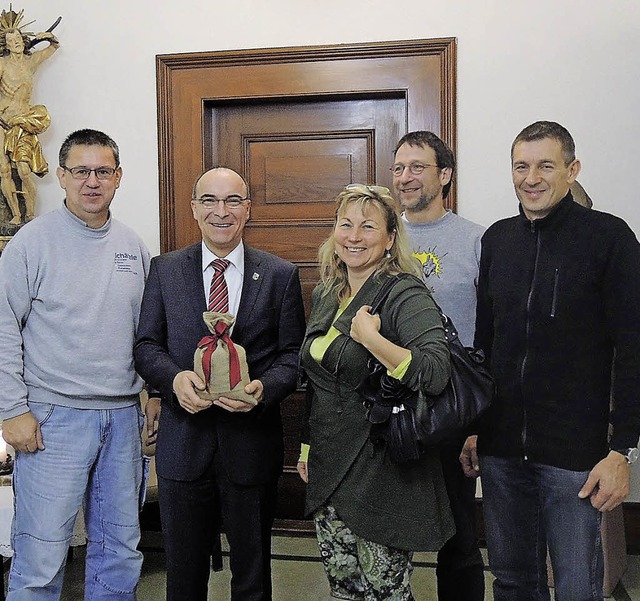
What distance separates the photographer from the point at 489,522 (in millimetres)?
1947

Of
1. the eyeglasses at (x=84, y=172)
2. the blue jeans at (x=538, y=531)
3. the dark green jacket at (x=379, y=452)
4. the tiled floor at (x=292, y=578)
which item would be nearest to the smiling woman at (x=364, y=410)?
the dark green jacket at (x=379, y=452)

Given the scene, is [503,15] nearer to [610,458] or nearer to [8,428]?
[610,458]

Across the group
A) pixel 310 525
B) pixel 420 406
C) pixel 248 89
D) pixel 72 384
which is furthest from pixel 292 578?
pixel 248 89

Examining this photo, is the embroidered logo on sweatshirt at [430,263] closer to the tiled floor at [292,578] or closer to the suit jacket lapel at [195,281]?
the suit jacket lapel at [195,281]

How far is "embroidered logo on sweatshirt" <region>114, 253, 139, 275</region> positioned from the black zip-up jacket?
3.64ft

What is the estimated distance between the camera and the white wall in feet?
10.6

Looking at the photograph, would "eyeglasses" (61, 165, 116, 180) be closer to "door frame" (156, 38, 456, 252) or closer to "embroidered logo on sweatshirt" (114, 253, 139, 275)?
"embroidered logo on sweatshirt" (114, 253, 139, 275)

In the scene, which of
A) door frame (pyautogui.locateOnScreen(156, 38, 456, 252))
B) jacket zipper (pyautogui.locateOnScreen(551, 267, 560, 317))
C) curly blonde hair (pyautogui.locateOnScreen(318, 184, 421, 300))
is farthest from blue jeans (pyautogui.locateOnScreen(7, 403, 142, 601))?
door frame (pyautogui.locateOnScreen(156, 38, 456, 252))

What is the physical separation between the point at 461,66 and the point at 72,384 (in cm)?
214

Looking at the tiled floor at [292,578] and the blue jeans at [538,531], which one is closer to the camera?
the blue jeans at [538,531]

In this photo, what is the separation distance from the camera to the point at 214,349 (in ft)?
6.49

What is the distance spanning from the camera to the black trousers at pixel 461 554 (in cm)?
218

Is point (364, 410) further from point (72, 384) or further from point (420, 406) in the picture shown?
point (72, 384)

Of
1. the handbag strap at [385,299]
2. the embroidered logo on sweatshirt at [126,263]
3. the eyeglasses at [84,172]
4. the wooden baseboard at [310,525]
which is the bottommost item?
the wooden baseboard at [310,525]
